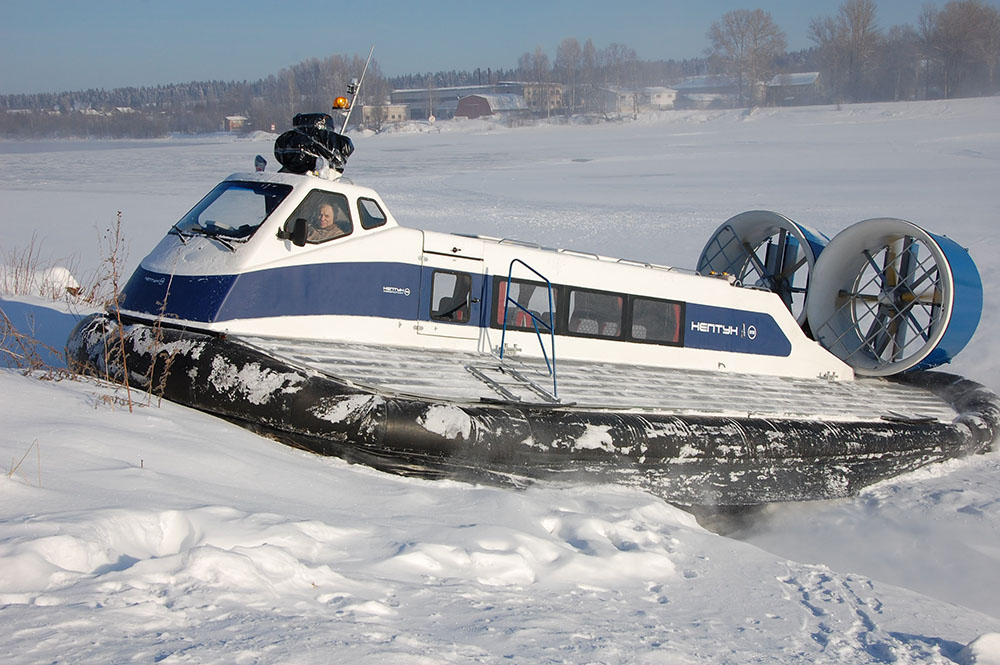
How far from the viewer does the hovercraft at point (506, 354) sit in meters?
4.55

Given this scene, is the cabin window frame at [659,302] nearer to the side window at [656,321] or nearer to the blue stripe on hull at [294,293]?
the side window at [656,321]

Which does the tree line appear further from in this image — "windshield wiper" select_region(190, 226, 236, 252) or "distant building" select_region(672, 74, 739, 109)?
"windshield wiper" select_region(190, 226, 236, 252)

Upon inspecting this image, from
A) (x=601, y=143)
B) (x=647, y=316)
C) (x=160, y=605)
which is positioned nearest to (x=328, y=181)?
(x=647, y=316)

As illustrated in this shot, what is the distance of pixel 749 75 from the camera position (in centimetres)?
6894

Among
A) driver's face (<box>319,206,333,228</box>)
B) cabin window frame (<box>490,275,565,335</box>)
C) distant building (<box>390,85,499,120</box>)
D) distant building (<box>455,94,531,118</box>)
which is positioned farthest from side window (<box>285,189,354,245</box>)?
distant building (<box>390,85,499,120</box>)

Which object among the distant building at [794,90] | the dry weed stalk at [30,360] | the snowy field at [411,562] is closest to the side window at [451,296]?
the snowy field at [411,562]

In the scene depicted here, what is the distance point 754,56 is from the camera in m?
68.1

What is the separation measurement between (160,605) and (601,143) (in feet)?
118

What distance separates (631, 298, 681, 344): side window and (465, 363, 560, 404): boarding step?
1227 mm

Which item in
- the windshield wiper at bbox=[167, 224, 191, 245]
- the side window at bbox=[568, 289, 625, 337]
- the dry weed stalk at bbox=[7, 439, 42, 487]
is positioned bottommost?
the dry weed stalk at bbox=[7, 439, 42, 487]

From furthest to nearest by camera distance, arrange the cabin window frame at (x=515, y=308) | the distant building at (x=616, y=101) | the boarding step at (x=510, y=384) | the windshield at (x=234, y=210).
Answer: the distant building at (x=616, y=101)
the cabin window frame at (x=515, y=308)
the windshield at (x=234, y=210)
the boarding step at (x=510, y=384)

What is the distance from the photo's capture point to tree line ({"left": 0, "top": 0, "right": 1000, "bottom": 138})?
184ft

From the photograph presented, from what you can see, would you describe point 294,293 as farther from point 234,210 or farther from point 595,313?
point 595,313

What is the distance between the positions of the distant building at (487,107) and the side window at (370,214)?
62.2 m
